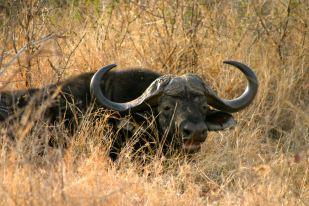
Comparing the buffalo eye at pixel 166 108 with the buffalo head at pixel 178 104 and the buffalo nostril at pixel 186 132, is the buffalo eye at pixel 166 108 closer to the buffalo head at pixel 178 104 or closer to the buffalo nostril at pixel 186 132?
the buffalo head at pixel 178 104

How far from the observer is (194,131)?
7027 millimetres

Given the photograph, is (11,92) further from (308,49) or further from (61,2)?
(308,49)

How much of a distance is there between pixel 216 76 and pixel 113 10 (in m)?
1.65

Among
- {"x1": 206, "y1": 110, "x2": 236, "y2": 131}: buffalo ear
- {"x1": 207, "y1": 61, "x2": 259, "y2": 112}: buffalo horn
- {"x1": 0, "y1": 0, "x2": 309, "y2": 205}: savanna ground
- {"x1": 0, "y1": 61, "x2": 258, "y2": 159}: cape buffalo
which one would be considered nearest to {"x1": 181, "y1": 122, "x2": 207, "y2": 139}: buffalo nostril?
{"x1": 0, "y1": 61, "x2": 258, "y2": 159}: cape buffalo

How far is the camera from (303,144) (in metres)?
8.35

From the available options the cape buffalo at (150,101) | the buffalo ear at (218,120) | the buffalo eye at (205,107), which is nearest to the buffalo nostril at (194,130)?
the cape buffalo at (150,101)

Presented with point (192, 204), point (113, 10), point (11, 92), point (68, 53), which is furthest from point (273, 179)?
point (113, 10)

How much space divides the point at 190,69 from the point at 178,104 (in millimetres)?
1956

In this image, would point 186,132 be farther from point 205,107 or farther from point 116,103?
point 116,103

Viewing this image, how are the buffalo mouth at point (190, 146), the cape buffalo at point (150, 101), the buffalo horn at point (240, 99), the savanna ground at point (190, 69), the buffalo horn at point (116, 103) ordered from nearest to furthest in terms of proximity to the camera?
the savanna ground at point (190, 69), the buffalo mouth at point (190, 146), the cape buffalo at point (150, 101), the buffalo horn at point (116, 103), the buffalo horn at point (240, 99)

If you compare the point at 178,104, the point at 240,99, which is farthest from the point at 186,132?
the point at 240,99

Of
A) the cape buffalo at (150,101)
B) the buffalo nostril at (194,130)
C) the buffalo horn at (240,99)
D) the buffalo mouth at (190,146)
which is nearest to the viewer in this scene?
the buffalo nostril at (194,130)

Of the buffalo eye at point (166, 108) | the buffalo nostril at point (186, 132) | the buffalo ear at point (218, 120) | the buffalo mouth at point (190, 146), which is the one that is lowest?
the buffalo mouth at point (190, 146)

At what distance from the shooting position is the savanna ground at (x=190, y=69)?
6348 mm
